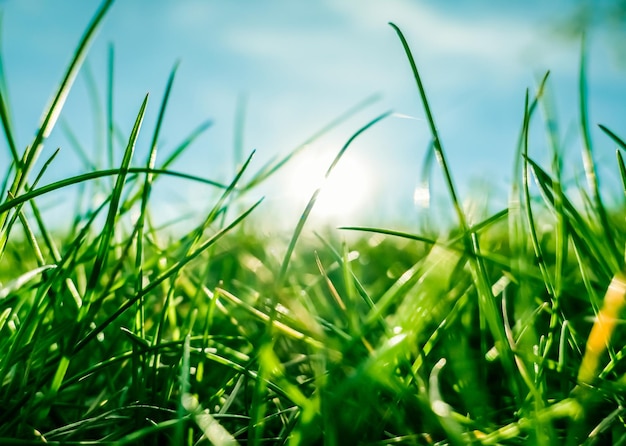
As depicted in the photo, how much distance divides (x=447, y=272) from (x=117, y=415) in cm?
27

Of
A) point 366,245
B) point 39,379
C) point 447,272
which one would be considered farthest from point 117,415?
point 366,245

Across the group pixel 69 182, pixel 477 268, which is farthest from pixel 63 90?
pixel 477 268

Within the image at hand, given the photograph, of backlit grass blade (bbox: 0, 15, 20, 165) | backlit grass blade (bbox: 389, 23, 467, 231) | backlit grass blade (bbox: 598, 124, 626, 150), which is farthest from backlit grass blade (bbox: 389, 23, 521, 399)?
backlit grass blade (bbox: 0, 15, 20, 165)

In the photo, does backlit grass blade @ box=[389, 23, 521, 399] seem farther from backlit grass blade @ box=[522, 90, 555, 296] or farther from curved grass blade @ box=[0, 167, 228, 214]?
curved grass blade @ box=[0, 167, 228, 214]

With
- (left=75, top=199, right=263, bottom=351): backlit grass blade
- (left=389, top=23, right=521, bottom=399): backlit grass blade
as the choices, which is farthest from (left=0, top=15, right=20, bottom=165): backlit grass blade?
(left=389, top=23, right=521, bottom=399): backlit grass blade

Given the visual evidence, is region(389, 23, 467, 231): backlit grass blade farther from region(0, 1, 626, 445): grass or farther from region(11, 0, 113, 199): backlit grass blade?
region(11, 0, 113, 199): backlit grass blade

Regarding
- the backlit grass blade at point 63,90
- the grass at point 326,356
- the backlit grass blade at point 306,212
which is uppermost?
Answer: the backlit grass blade at point 63,90

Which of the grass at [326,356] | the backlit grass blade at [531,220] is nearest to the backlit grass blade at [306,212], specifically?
the grass at [326,356]

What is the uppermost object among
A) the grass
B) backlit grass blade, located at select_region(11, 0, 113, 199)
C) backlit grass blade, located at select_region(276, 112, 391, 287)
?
backlit grass blade, located at select_region(11, 0, 113, 199)

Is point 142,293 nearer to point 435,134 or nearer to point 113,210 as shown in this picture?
point 113,210

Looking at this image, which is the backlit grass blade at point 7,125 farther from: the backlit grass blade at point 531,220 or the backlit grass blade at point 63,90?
the backlit grass blade at point 531,220

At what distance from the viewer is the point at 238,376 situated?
0.39m

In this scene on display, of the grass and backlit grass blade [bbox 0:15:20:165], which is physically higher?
backlit grass blade [bbox 0:15:20:165]

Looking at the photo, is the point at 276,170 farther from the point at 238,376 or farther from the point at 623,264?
the point at 623,264
